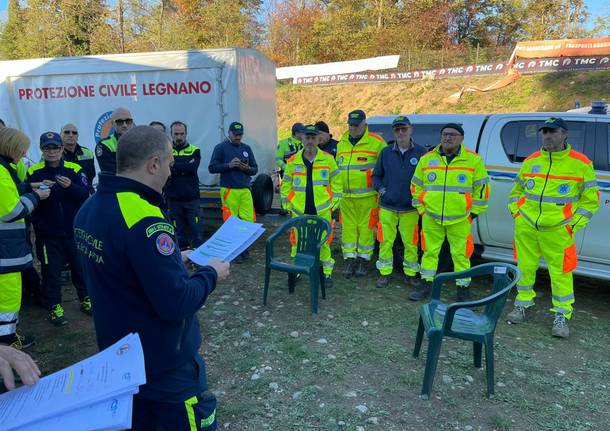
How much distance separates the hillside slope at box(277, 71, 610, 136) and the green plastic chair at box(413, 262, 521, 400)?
54.9ft

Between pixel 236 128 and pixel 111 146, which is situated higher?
pixel 236 128

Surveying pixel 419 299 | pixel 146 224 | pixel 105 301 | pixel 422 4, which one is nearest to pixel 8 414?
pixel 105 301

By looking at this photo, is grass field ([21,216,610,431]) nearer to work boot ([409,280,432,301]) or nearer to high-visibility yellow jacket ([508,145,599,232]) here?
work boot ([409,280,432,301])

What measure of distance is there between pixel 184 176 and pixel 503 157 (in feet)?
13.4

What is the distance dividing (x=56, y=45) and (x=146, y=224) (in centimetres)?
2999

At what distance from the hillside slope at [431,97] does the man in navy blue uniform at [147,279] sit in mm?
18932

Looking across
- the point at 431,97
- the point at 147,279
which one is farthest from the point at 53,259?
the point at 431,97

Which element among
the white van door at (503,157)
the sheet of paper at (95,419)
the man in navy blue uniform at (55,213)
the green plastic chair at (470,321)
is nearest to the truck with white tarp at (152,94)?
the man in navy blue uniform at (55,213)

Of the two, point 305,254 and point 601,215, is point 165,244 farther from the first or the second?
point 601,215

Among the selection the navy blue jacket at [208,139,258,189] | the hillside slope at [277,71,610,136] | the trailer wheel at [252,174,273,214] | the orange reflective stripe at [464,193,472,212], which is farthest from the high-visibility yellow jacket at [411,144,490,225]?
the hillside slope at [277,71,610,136]

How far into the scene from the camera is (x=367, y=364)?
140 inches

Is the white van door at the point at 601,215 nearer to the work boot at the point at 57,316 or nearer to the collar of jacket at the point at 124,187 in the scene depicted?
the collar of jacket at the point at 124,187

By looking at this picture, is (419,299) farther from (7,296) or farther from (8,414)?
(8,414)

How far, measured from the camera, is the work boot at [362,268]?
18.3ft
